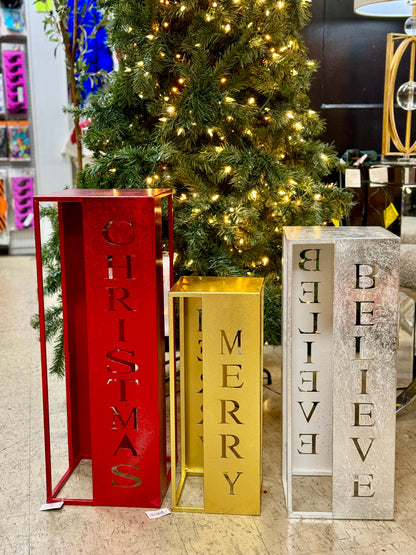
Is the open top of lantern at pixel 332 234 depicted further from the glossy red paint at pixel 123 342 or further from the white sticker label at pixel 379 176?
the white sticker label at pixel 379 176

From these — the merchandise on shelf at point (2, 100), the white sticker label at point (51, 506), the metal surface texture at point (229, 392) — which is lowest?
the white sticker label at point (51, 506)

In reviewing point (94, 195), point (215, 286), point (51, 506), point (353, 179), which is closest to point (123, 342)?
point (215, 286)

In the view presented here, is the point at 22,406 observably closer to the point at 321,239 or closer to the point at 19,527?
the point at 19,527

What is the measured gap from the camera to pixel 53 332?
111 inches

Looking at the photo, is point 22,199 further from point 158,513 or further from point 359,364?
point 359,364

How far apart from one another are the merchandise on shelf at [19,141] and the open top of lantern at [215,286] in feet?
16.5

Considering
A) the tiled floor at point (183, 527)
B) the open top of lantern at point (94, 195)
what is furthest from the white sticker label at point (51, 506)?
A: the open top of lantern at point (94, 195)

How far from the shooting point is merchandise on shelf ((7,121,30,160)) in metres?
6.66

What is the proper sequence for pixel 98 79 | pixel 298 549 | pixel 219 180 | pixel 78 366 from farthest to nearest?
pixel 98 79
pixel 219 180
pixel 78 366
pixel 298 549

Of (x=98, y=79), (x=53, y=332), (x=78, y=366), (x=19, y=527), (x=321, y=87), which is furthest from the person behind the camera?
(x=98, y=79)

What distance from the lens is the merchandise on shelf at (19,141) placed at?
21.9 feet

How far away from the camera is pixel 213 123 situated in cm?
258

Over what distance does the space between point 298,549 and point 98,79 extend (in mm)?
4156

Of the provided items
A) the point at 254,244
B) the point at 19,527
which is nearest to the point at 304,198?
the point at 254,244
